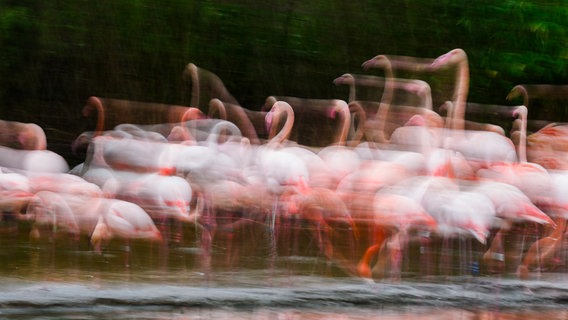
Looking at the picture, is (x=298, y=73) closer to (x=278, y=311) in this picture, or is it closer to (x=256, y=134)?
(x=256, y=134)

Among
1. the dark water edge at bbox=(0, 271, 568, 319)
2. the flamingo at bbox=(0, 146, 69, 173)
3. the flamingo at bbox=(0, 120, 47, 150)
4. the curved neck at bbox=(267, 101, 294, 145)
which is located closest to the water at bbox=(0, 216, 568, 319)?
the dark water edge at bbox=(0, 271, 568, 319)

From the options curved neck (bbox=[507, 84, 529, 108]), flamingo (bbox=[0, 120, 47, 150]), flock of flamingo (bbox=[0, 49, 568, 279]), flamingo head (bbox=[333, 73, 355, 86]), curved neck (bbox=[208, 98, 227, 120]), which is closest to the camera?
flock of flamingo (bbox=[0, 49, 568, 279])

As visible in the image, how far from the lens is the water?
456cm

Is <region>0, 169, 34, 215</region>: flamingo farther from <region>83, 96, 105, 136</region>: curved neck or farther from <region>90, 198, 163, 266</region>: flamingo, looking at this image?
<region>83, 96, 105, 136</region>: curved neck

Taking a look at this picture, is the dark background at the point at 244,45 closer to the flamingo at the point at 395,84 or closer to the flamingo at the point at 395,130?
the flamingo at the point at 395,84

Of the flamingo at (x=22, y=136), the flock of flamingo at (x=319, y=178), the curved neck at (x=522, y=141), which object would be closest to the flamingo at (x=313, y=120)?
the flock of flamingo at (x=319, y=178)

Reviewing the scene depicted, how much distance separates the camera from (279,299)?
4891 mm

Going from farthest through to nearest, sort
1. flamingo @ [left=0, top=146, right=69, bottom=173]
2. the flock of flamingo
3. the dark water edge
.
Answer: flamingo @ [left=0, top=146, right=69, bottom=173] → the flock of flamingo → the dark water edge

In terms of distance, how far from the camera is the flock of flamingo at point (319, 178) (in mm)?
5117

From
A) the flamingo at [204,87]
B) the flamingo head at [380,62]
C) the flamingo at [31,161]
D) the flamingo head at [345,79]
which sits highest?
the flamingo head at [380,62]

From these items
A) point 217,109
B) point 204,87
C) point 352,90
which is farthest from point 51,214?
point 352,90

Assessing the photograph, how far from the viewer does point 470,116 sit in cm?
690

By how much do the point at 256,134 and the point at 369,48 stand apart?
1.04 metres

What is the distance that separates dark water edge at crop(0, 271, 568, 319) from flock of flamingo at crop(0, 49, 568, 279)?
0.97ft
